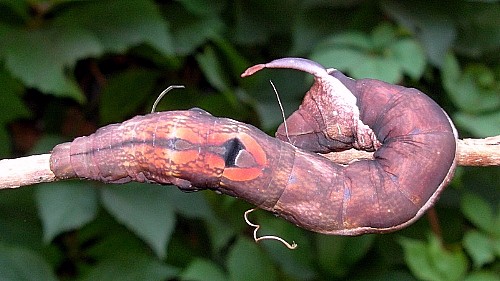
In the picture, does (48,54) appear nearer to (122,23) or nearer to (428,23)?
(122,23)

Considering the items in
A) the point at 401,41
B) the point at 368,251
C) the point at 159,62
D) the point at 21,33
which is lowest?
the point at 368,251

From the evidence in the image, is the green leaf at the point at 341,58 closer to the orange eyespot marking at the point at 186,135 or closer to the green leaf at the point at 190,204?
the green leaf at the point at 190,204

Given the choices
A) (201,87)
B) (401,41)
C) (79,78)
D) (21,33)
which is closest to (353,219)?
(401,41)

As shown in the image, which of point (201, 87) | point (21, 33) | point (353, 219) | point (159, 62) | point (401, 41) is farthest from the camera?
point (201, 87)

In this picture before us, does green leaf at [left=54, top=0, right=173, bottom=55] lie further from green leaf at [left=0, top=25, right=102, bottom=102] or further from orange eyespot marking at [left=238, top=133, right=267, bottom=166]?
orange eyespot marking at [left=238, top=133, right=267, bottom=166]

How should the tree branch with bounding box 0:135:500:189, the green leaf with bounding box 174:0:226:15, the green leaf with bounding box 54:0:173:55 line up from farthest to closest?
the green leaf with bounding box 174:0:226:15 → the green leaf with bounding box 54:0:173:55 → the tree branch with bounding box 0:135:500:189

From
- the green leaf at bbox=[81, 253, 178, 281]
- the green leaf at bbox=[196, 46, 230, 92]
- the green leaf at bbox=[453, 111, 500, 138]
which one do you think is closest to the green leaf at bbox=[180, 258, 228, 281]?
the green leaf at bbox=[81, 253, 178, 281]

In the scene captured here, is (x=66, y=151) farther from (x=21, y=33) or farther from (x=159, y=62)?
(x=159, y=62)
